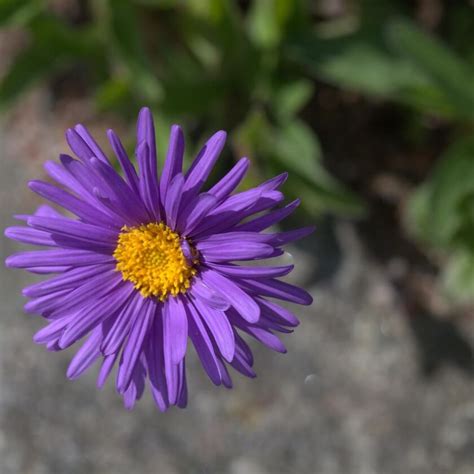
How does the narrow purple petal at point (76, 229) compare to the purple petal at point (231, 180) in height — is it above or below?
below

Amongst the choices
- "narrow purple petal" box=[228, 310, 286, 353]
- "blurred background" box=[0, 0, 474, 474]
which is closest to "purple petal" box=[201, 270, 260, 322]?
"narrow purple petal" box=[228, 310, 286, 353]

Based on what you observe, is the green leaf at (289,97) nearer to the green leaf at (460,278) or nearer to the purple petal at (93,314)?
the green leaf at (460,278)

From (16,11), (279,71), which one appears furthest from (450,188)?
(16,11)

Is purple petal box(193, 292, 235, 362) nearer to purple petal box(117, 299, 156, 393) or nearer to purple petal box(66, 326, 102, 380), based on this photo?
purple petal box(117, 299, 156, 393)

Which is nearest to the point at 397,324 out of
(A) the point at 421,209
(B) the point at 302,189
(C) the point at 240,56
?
(A) the point at 421,209

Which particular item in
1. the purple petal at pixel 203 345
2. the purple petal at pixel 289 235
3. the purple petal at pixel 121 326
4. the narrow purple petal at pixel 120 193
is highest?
the purple petal at pixel 289 235

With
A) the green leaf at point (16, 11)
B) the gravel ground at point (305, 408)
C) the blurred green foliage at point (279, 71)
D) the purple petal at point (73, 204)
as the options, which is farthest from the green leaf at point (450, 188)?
the green leaf at point (16, 11)

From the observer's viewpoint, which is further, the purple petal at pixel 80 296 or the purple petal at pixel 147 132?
the purple petal at pixel 80 296

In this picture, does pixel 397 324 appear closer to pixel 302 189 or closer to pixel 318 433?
pixel 318 433
